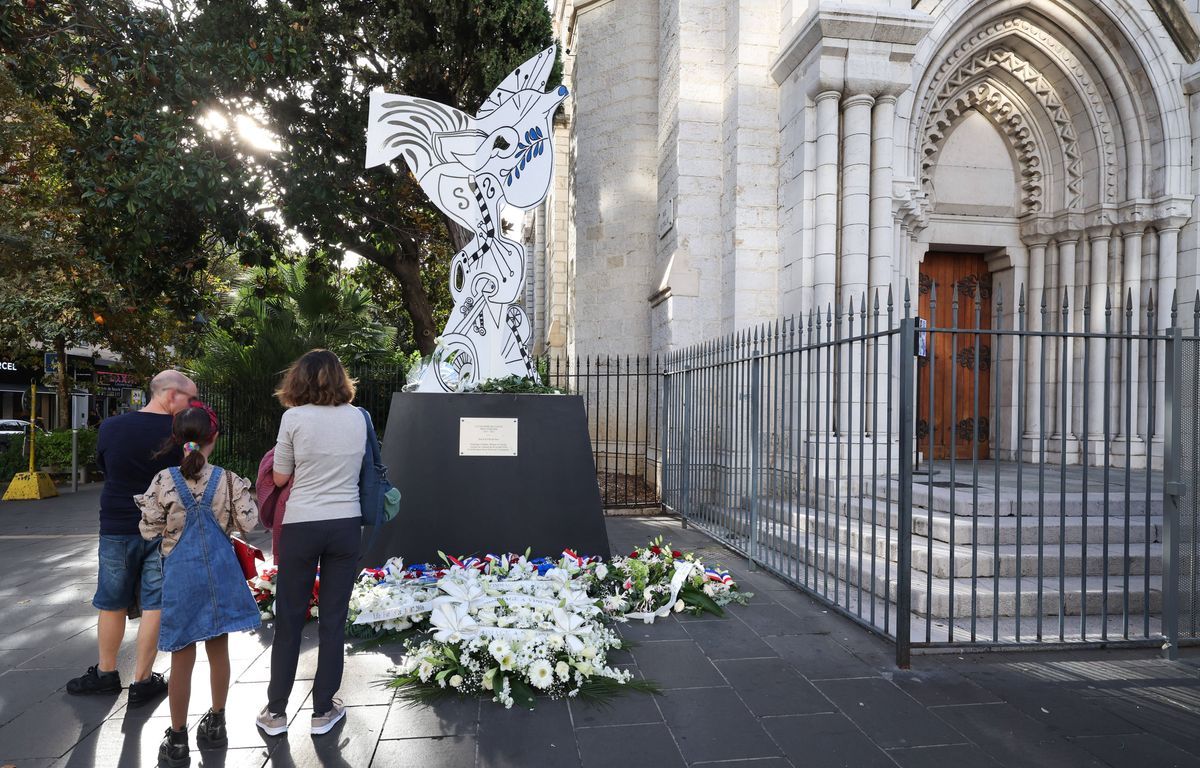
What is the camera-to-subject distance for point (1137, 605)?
5082 millimetres

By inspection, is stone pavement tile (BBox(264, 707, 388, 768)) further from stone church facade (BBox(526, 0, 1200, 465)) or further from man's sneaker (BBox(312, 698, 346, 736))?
stone church facade (BBox(526, 0, 1200, 465))

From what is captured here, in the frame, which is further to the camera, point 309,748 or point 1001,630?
point 1001,630

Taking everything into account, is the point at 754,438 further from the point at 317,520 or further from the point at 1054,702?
the point at 317,520

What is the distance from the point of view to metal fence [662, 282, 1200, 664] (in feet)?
13.9

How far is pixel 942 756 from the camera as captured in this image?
3.11m

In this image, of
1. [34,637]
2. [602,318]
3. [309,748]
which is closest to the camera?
[309,748]

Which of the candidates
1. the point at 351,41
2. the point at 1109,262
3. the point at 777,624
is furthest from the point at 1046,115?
the point at 351,41

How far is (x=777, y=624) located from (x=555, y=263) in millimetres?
15853

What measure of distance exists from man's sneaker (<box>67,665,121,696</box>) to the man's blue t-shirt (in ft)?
2.73

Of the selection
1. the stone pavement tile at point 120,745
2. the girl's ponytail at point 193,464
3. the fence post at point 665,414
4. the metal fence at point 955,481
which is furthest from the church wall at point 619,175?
the stone pavement tile at point 120,745

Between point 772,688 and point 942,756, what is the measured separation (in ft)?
3.14

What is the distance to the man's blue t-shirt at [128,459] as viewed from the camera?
3539 millimetres

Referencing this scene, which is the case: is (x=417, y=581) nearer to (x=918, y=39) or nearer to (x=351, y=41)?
(x=918, y=39)

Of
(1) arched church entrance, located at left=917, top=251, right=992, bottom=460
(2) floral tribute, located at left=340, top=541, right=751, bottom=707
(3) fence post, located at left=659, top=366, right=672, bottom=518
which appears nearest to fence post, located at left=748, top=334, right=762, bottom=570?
→ (2) floral tribute, located at left=340, top=541, right=751, bottom=707
